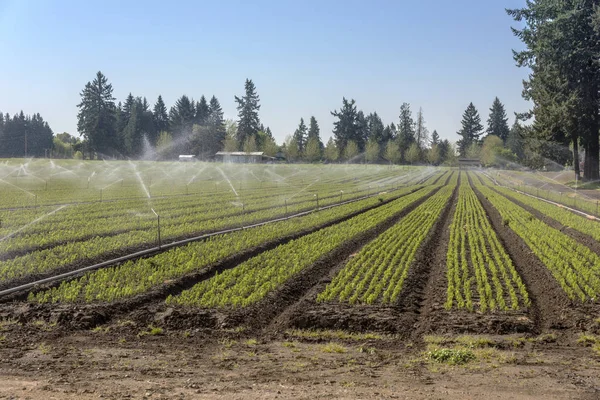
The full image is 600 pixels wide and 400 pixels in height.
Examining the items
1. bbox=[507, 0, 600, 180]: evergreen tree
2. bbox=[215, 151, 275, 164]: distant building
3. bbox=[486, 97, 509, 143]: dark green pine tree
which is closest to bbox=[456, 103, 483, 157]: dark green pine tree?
bbox=[486, 97, 509, 143]: dark green pine tree

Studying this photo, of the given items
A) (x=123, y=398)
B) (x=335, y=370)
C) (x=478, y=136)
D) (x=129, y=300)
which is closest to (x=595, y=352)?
(x=335, y=370)

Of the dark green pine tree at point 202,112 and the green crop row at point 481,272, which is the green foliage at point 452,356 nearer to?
the green crop row at point 481,272

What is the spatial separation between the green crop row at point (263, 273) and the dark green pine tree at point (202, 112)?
322 feet

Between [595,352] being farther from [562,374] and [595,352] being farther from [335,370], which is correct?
[335,370]

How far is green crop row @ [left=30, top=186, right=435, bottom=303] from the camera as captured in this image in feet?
40.8

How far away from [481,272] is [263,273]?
6336 millimetres

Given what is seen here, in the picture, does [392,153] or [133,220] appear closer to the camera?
[133,220]

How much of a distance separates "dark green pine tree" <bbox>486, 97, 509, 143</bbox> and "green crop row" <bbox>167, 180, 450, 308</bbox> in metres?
149

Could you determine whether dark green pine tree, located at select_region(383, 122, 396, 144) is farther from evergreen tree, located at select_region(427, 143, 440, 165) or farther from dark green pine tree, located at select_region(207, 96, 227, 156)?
dark green pine tree, located at select_region(207, 96, 227, 156)

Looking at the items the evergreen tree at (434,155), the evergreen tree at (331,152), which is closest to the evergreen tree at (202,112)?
the evergreen tree at (331,152)

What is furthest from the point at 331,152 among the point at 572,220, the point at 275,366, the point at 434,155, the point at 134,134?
the point at 275,366

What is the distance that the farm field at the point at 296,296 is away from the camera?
8.91 metres

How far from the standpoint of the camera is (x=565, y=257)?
→ 17484 millimetres

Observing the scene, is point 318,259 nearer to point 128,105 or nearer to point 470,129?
point 128,105
